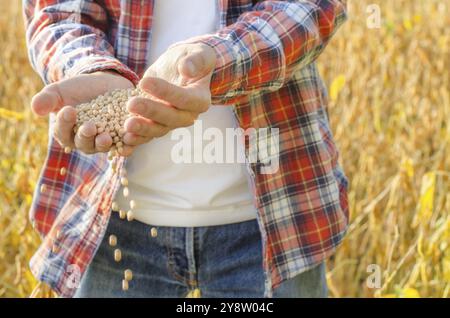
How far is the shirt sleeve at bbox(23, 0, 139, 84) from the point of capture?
1338 millimetres

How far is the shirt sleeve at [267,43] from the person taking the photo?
126cm

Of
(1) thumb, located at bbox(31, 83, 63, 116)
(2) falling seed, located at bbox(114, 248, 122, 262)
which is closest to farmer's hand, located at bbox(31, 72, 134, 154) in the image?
(1) thumb, located at bbox(31, 83, 63, 116)

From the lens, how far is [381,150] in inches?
99.7

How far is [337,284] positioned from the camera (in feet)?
7.45

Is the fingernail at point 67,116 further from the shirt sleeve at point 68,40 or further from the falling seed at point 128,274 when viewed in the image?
the falling seed at point 128,274

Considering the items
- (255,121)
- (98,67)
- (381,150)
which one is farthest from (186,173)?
(381,150)

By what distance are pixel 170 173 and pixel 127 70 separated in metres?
0.21

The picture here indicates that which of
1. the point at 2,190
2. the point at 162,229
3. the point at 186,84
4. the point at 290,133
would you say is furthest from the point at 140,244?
the point at 2,190

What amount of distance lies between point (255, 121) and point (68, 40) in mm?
336

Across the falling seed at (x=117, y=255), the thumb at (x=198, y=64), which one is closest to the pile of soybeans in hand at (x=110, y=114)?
the thumb at (x=198, y=64)

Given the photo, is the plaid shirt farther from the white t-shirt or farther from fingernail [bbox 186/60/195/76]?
fingernail [bbox 186/60/195/76]

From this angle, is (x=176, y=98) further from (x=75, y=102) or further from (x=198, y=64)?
(x=75, y=102)

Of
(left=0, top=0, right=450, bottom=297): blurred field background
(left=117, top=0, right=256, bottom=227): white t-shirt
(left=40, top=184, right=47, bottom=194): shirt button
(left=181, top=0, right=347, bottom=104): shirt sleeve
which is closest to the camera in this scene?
(left=181, top=0, right=347, bottom=104): shirt sleeve
